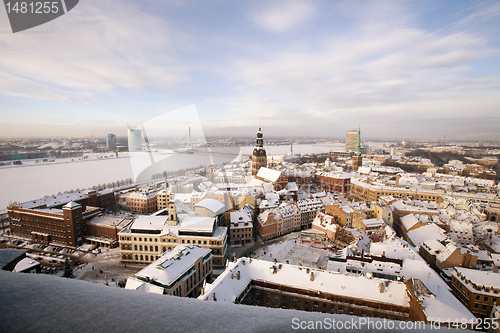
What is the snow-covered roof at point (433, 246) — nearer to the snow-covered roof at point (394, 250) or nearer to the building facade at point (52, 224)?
the snow-covered roof at point (394, 250)

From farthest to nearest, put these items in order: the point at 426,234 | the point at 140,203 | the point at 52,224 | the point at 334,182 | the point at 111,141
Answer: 1. the point at 111,141
2. the point at 334,182
3. the point at 140,203
4. the point at 52,224
5. the point at 426,234

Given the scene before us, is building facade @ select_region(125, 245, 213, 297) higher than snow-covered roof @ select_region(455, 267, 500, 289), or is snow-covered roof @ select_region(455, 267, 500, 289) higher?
building facade @ select_region(125, 245, 213, 297)

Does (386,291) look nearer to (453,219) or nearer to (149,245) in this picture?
(149,245)

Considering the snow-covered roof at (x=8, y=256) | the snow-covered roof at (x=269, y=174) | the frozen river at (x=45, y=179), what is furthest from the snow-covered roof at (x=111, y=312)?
the frozen river at (x=45, y=179)

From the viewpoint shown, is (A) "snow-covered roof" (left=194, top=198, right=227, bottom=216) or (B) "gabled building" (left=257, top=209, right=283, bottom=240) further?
(B) "gabled building" (left=257, top=209, right=283, bottom=240)

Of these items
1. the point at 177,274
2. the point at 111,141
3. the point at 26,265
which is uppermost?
the point at 111,141

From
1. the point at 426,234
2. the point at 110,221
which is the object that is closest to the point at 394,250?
the point at 426,234

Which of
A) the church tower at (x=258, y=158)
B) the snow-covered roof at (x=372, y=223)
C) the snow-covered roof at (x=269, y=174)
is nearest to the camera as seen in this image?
the snow-covered roof at (x=372, y=223)

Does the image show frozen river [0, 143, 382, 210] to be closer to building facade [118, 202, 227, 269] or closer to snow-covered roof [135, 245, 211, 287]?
building facade [118, 202, 227, 269]

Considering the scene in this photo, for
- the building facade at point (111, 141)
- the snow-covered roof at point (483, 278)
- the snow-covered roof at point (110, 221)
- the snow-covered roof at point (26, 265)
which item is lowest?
the snow-covered roof at point (483, 278)

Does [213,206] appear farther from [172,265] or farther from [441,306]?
[441,306]

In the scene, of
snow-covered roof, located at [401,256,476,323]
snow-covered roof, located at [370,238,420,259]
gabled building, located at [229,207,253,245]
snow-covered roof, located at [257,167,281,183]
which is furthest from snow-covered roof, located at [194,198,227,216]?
snow-covered roof, located at [401,256,476,323]
